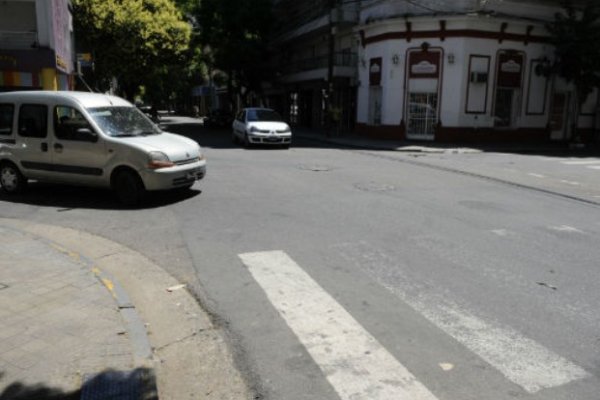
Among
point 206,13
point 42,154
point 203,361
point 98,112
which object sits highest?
point 206,13

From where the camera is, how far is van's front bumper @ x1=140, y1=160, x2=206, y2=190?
368 inches

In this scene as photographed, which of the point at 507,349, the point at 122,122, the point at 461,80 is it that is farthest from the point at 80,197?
the point at 461,80

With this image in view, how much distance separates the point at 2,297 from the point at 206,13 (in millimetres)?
38302

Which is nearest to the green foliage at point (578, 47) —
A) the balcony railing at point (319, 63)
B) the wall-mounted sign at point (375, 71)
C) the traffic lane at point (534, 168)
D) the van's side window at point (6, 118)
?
the traffic lane at point (534, 168)

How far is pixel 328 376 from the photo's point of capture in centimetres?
392

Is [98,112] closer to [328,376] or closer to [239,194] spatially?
[239,194]

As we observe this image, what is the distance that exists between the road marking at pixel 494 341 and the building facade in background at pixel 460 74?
2239 centimetres

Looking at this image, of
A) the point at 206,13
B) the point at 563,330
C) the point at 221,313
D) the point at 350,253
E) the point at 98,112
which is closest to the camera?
the point at 563,330

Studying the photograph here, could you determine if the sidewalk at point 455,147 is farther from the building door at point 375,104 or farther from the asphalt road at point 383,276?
the asphalt road at point 383,276

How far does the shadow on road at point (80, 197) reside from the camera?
31.7 feet

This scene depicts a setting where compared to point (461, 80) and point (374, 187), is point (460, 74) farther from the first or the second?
point (374, 187)

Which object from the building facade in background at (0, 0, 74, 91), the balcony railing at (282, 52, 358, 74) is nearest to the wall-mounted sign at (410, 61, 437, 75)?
the balcony railing at (282, 52, 358, 74)

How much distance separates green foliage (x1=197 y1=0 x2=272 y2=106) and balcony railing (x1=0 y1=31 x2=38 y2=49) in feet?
Result: 65.6

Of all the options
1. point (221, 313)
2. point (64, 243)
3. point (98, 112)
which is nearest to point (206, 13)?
point (98, 112)
